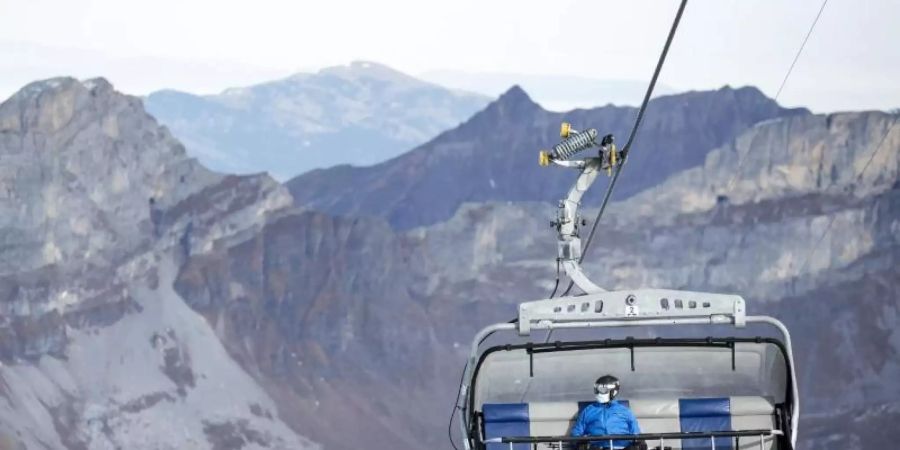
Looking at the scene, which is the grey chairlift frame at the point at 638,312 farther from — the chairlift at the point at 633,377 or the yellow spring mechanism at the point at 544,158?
the yellow spring mechanism at the point at 544,158

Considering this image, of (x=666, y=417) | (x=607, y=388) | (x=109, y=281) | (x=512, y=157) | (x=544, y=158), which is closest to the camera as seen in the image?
(x=607, y=388)

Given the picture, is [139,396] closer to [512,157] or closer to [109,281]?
[109,281]

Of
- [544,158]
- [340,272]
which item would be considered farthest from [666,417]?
[340,272]

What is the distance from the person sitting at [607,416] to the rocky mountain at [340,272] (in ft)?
384

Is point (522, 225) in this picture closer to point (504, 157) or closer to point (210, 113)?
point (504, 157)

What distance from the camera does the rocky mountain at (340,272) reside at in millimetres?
137625

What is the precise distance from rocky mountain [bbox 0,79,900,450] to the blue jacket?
384ft

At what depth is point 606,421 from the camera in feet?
58.1

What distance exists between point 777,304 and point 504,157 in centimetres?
2763

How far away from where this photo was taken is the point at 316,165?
530 ft

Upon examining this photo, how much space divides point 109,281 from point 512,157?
139 ft

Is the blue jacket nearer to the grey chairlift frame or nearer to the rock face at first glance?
the grey chairlift frame

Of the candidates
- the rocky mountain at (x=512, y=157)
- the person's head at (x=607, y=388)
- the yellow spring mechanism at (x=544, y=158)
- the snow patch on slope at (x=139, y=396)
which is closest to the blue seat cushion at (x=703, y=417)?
the person's head at (x=607, y=388)

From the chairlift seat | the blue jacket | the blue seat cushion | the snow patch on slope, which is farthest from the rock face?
the blue jacket
